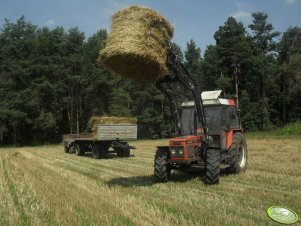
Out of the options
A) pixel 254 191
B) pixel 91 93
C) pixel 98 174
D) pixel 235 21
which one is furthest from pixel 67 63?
pixel 254 191

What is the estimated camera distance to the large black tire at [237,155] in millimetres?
10703

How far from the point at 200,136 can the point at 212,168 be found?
1.15 meters

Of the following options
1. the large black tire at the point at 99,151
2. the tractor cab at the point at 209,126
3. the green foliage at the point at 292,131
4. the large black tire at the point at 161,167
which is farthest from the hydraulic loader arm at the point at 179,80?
the green foliage at the point at 292,131

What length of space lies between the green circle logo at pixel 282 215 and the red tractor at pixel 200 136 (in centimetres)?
293

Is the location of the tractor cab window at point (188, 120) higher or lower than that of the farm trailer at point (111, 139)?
higher

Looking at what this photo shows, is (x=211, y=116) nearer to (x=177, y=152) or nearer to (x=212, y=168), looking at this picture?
(x=177, y=152)

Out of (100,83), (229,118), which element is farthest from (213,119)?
(100,83)

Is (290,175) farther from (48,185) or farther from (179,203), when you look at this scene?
(48,185)

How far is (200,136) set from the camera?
10.2 metres

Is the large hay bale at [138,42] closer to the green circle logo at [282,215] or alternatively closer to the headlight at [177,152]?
the headlight at [177,152]

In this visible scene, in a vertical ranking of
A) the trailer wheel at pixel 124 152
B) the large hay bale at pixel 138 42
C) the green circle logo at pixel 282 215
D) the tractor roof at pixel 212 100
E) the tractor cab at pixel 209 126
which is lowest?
the green circle logo at pixel 282 215

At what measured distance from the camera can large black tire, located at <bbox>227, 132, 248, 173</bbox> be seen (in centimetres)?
1070

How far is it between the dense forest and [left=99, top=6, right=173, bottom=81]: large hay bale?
2997cm

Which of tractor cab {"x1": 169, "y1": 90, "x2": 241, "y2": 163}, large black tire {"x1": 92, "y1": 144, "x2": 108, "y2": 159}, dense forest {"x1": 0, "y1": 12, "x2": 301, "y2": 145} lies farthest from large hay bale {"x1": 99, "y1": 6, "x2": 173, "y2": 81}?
dense forest {"x1": 0, "y1": 12, "x2": 301, "y2": 145}
